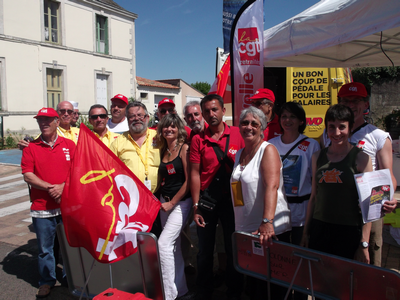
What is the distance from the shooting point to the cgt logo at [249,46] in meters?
3.90

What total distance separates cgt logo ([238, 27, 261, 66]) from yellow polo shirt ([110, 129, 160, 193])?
5.03ft

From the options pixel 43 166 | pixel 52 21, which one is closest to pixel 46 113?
pixel 43 166

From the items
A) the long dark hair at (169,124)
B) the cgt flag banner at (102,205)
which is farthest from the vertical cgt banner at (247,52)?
the cgt flag banner at (102,205)

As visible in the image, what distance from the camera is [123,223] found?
8.83ft

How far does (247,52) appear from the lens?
13.0 feet

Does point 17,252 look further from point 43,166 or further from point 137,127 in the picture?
point 137,127

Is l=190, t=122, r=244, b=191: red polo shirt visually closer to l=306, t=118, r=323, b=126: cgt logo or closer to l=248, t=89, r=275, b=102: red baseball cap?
l=248, t=89, r=275, b=102: red baseball cap

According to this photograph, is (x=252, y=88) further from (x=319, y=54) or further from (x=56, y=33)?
(x=56, y=33)

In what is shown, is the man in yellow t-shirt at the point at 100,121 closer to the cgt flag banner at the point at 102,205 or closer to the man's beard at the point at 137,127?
the man's beard at the point at 137,127

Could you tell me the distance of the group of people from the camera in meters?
2.39

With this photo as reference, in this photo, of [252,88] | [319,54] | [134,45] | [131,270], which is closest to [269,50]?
[252,88]

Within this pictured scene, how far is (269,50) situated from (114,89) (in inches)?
785

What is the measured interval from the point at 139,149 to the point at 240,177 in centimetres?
134

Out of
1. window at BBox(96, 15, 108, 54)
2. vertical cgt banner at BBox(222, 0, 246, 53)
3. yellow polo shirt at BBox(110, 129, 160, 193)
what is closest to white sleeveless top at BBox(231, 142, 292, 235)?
yellow polo shirt at BBox(110, 129, 160, 193)
